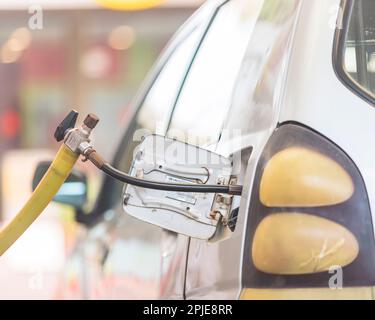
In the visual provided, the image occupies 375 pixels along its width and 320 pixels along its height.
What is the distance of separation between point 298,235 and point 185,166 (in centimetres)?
38

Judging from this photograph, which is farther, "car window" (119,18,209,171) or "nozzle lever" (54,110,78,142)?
"car window" (119,18,209,171)

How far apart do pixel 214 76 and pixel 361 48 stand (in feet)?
3.00

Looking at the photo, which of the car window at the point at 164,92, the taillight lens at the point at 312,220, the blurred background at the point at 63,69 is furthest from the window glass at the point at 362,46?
the blurred background at the point at 63,69

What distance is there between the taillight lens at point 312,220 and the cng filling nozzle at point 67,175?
184mm

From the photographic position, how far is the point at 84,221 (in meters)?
4.53

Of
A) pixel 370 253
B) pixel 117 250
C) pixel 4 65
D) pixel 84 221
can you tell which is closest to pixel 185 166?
pixel 370 253

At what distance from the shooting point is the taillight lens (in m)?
1.48

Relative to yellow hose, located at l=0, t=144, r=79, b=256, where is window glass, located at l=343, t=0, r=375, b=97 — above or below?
above

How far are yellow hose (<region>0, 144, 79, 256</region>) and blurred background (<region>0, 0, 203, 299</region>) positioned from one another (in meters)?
5.88

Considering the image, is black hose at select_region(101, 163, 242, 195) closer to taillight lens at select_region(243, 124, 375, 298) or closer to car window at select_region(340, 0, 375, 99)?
taillight lens at select_region(243, 124, 375, 298)

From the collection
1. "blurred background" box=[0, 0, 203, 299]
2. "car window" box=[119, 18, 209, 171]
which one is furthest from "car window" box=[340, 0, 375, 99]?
"blurred background" box=[0, 0, 203, 299]

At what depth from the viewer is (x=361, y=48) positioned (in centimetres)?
167
